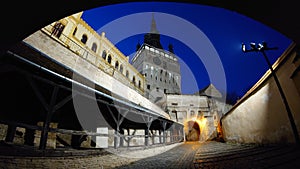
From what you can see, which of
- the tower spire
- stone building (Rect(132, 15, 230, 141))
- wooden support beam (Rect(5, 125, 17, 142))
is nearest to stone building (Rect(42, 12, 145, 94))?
wooden support beam (Rect(5, 125, 17, 142))

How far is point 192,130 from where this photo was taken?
86.4 feet

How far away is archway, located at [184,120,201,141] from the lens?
25.2 metres

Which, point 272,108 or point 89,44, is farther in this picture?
point 89,44

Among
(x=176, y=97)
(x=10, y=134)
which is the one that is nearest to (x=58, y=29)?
(x=10, y=134)

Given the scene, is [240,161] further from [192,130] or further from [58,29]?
[192,130]

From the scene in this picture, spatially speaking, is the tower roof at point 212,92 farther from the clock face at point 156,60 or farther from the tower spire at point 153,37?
the tower spire at point 153,37

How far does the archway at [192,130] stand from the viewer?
25.2 meters

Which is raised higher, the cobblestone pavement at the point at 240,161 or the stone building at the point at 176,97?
the stone building at the point at 176,97

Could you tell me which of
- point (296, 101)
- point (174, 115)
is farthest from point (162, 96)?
point (296, 101)

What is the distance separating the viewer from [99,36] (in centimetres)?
2191

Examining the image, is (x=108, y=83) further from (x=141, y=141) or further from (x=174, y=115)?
(x=174, y=115)

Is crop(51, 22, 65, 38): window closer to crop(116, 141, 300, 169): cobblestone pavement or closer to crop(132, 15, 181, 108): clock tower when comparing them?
crop(116, 141, 300, 169): cobblestone pavement

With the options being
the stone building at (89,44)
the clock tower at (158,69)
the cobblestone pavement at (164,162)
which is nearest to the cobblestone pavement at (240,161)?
the cobblestone pavement at (164,162)

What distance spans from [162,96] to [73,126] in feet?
68.4
